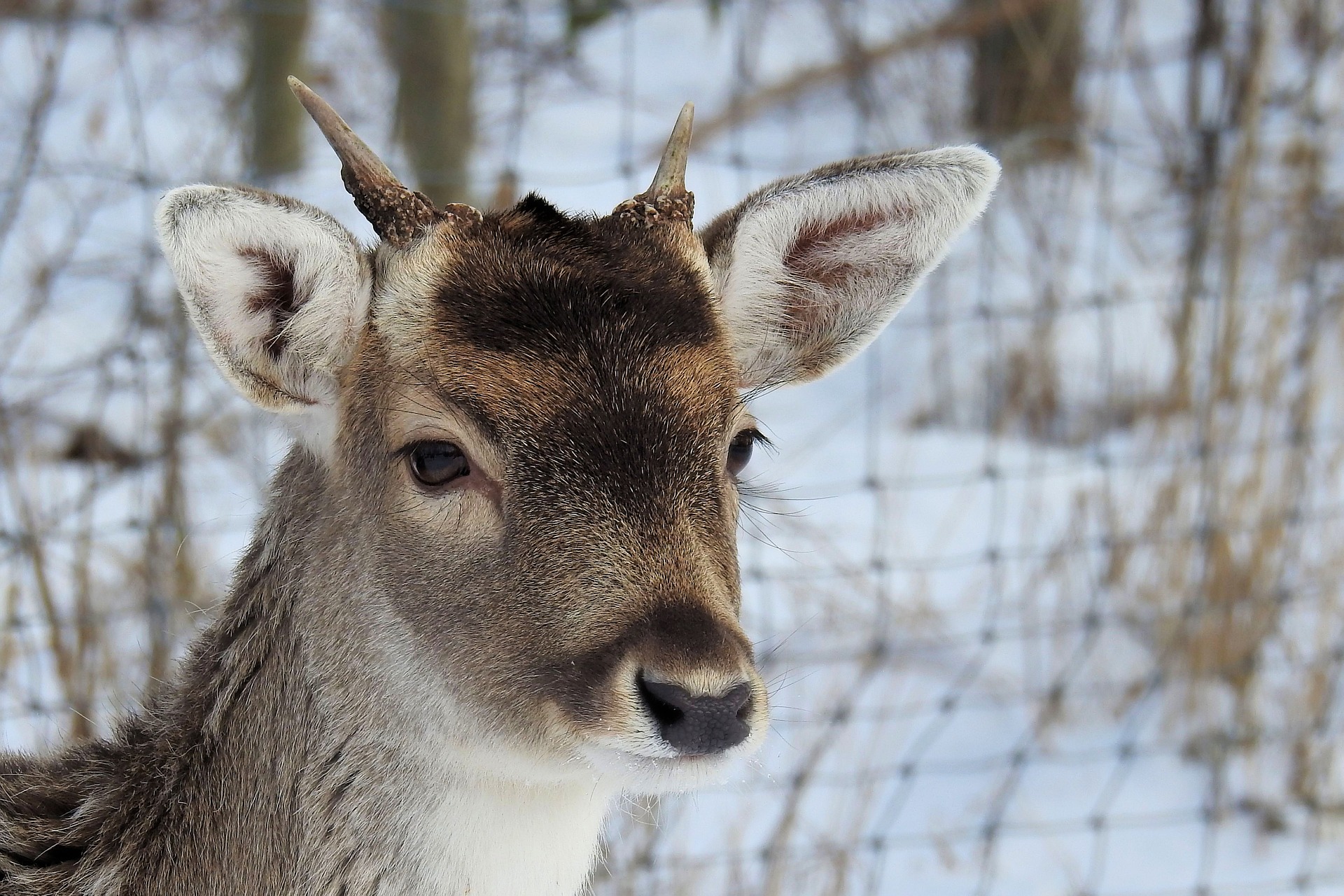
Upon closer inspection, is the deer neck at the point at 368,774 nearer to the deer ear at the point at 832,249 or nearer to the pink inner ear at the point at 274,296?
the pink inner ear at the point at 274,296

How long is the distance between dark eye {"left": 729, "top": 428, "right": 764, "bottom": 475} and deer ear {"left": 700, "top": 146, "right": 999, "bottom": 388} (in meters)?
0.28

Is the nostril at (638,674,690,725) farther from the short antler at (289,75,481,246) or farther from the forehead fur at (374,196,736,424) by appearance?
the short antler at (289,75,481,246)

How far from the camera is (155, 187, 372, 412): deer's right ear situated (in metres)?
2.26

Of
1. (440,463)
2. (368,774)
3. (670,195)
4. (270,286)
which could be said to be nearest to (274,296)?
(270,286)

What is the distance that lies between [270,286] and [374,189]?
0.24 metres

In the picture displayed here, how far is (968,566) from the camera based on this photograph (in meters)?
6.09

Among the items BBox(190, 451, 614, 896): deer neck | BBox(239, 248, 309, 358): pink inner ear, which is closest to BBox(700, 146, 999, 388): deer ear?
BBox(239, 248, 309, 358): pink inner ear

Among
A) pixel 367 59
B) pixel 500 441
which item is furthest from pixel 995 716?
pixel 367 59

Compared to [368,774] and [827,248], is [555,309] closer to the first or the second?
[827,248]

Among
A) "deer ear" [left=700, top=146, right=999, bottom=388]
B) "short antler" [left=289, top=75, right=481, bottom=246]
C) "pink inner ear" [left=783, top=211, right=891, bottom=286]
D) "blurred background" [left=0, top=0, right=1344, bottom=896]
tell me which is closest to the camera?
"short antler" [left=289, top=75, right=481, bottom=246]

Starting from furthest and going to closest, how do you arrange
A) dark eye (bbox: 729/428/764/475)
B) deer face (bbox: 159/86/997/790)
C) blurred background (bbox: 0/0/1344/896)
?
blurred background (bbox: 0/0/1344/896) → dark eye (bbox: 729/428/764/475) → deer face (bbox: 159/86/997/790)

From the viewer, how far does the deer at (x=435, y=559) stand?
7.47 ft

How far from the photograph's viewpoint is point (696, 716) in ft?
6.89

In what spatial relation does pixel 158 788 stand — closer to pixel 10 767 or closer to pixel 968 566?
pixel 10 767
